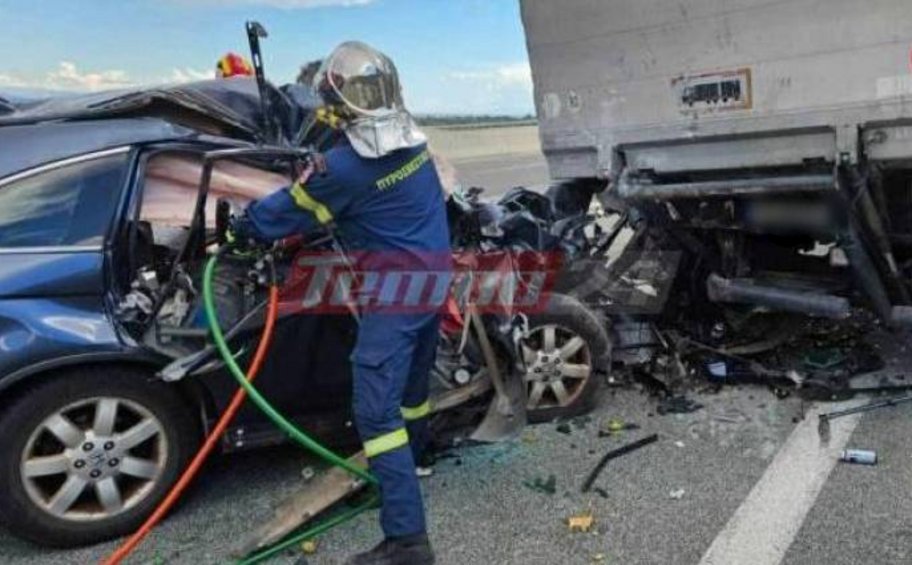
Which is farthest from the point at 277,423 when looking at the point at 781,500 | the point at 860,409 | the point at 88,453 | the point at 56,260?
the point at 860,409

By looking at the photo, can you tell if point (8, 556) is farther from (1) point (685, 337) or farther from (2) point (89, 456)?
(1) point (685, 337)

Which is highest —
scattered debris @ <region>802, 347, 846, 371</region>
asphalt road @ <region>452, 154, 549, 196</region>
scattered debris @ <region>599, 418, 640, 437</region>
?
scattered debris @ <region>599, 418, 640, 437</region>

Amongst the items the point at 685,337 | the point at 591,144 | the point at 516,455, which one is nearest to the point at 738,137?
the point at 591,144

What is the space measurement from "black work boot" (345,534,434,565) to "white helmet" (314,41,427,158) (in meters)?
1.38

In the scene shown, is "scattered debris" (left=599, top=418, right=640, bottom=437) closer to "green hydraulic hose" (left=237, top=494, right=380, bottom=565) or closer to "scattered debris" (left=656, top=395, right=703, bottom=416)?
"scattered debris" (left=656, top=395, right=703, bottom=416)

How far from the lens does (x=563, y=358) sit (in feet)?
15.2

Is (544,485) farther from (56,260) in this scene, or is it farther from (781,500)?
(56,260)

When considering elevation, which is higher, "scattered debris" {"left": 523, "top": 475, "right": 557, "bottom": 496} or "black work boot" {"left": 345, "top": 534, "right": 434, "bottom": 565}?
"black work boot" {"left": 345, "top": 534, "right": 434, "bottom": 565}

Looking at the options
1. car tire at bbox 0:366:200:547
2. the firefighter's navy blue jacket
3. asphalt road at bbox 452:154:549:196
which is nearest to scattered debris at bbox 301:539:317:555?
the firefighter's navy blue jacket

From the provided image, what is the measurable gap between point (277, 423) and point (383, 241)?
2.72ft

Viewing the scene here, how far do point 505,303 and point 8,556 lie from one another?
2338 millimetres

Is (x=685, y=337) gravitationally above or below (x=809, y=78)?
below

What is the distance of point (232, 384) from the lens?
12.4ft

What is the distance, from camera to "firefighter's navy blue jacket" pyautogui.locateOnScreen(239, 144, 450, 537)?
328 cm
